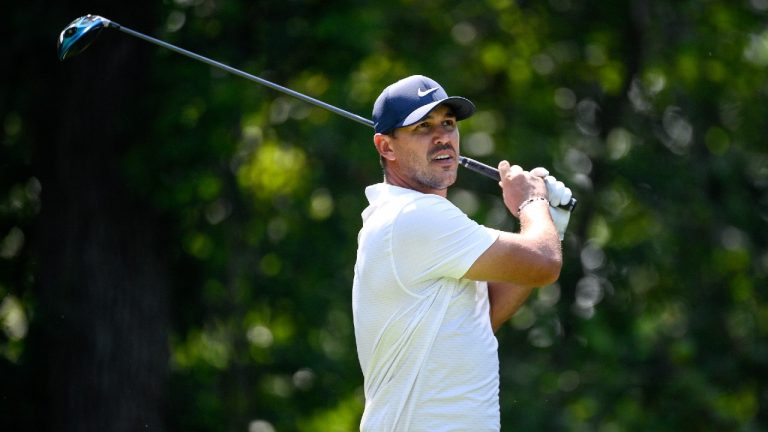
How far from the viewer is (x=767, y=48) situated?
1617 centimetres

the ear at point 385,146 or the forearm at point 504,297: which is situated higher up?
the ear at point 385,146

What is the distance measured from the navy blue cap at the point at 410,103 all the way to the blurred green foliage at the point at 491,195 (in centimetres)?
574

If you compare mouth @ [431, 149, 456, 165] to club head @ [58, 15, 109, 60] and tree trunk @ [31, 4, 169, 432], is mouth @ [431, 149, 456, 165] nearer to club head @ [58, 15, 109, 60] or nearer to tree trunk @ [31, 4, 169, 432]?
club head @ [58, 15, 109, 60]

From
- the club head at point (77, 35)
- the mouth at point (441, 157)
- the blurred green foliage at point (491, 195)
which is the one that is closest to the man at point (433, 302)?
the mouth at point (441, 157)

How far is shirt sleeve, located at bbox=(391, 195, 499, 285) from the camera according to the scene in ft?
14.2

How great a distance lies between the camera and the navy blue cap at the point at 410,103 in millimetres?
4590

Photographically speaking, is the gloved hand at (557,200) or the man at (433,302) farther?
the gloved hand at (557,200)

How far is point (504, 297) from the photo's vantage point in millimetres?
4773

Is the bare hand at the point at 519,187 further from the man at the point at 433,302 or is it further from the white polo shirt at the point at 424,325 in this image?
the white polo shirt at the point at 424,325

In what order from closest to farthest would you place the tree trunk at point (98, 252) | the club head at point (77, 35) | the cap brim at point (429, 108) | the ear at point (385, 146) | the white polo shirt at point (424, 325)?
1. the white polo shirt at point (424, 325)
2. the cap brim at point (429, 108)
3. the ear at point (385, 146)
4. the club head at point (77, 35)
5. the tree trunk at point (98, 252)

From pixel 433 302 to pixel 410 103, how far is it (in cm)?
67

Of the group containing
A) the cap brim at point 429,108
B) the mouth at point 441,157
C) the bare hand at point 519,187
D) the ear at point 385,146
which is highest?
the cap brim at point 429,108

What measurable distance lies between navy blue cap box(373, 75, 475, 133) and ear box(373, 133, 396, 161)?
2 centimetres

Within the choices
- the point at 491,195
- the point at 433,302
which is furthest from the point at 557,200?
the point at 491,195
